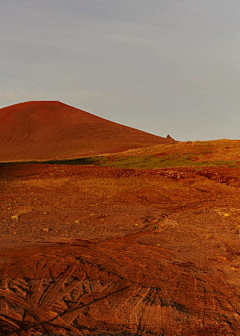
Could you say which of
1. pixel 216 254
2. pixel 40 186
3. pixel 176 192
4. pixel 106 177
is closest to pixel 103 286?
pixel 216 254

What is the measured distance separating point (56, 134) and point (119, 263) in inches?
2601

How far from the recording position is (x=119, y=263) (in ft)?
24.3

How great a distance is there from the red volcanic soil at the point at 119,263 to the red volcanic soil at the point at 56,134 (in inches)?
1565

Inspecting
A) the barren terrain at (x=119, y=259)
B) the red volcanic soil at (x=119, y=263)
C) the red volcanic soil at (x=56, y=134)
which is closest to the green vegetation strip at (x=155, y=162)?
the barren terrain at (x=119, y=259)

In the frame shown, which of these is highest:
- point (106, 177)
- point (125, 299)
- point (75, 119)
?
point (75, 119)

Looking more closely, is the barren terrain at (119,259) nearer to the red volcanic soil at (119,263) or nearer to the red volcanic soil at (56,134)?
the red volcanic soil at (119,263)

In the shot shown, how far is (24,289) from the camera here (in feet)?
19.5

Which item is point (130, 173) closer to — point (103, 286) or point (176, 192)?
point (176, 192)

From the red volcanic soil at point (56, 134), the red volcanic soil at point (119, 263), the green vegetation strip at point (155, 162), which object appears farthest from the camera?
the red volcanic soil at point (56, 134)

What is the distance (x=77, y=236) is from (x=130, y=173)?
12069mm

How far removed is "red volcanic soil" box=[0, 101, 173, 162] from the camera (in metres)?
59.8

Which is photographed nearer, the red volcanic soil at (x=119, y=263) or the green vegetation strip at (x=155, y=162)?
the red volcanic soil at (x=119, y=263)

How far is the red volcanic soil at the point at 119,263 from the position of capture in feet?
16.7

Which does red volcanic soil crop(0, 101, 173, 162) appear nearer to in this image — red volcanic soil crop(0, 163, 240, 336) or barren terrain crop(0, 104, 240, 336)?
barren terrain crop(0, 104, 240, 336)
